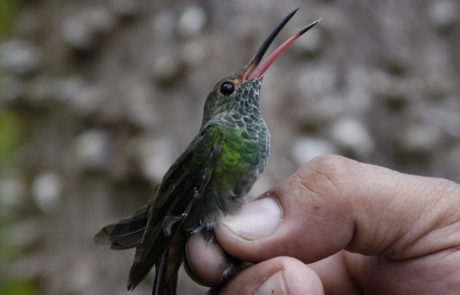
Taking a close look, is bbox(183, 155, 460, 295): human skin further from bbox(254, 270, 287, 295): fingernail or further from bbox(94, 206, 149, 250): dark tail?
bbox(94, 206, 149, 250): dark tail

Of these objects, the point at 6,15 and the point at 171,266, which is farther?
the point at 6,15

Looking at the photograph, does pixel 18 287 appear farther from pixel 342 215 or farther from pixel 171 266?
pixel 342 215

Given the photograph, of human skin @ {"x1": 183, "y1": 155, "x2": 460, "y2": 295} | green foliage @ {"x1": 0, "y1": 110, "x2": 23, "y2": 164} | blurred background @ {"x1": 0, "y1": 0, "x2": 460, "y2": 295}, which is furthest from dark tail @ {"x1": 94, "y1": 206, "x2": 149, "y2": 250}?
green foliage @ {"x1": 0, "y1": 110, "x2": 23, "y2": 164}

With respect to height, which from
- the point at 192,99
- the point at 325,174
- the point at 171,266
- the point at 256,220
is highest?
the point at 192,99

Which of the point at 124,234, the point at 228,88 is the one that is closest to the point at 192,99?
the point at 228,88

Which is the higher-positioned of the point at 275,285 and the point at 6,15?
the point at 6,15

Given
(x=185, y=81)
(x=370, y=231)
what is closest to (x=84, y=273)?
(x=185, y=81)

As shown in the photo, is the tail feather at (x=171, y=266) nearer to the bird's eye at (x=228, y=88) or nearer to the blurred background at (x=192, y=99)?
the bird's eye at (x=228, y=88)

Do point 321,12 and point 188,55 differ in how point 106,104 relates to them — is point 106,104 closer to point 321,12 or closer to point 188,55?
point 188,55
